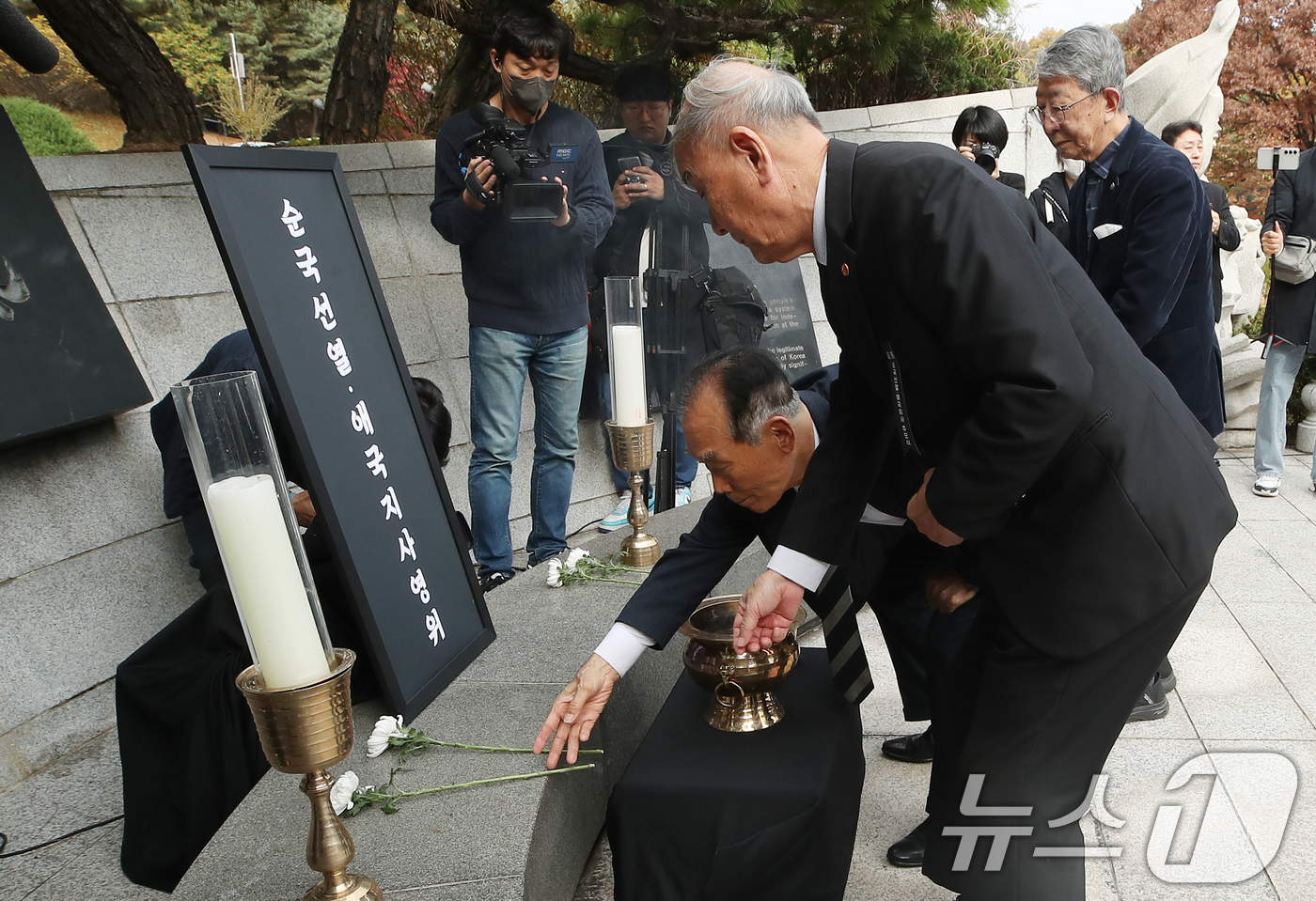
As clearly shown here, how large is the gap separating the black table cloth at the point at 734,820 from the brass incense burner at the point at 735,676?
2.3 inches

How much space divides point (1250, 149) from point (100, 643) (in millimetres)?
16566

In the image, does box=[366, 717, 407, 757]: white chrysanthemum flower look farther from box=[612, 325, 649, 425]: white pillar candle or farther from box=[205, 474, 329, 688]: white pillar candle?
box=[612, 325, 649, 425]: white pillar candle

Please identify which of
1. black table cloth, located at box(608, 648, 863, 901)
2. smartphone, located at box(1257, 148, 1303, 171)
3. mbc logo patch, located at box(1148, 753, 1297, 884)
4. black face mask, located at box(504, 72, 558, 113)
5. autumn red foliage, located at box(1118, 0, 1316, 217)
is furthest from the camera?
autumn red foliage, located at box(1118, 0, 1316, 217)

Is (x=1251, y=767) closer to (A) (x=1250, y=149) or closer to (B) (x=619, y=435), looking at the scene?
(B) (x=619, y=435)

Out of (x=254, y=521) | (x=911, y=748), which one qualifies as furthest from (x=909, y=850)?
(x=254, y=521)

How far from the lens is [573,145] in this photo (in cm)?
363

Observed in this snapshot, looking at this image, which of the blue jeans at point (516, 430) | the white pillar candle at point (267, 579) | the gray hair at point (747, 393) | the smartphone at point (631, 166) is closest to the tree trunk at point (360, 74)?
the smartphone at point (631, 166)

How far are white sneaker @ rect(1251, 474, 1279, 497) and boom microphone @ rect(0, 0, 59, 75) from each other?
18.8ft

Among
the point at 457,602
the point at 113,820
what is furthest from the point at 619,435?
the point at 113,820

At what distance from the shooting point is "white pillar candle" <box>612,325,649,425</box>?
2.91 m

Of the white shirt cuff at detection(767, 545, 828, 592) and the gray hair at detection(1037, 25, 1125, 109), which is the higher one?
the gray hair at detection(1037, 25, 1125, 109)

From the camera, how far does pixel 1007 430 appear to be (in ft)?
4.39

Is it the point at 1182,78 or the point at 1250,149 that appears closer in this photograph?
the point at 1182,78

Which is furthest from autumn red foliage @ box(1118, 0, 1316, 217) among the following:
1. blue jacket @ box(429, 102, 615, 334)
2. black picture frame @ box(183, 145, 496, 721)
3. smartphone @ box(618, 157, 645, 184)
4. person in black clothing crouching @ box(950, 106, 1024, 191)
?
black picture frame @ box(183, 145, 496, 721)
